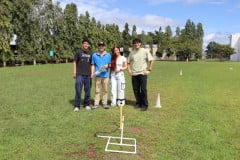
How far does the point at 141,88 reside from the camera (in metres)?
9.27

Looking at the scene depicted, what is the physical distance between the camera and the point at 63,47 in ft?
178

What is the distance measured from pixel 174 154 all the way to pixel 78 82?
431 cm

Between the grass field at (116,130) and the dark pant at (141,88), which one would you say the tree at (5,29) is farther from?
the dark pant at (141,88)

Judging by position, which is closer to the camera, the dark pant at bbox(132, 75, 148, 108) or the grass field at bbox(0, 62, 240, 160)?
the grass field at bbox(0, 62, 240, 160)

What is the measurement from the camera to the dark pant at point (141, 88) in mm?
9211

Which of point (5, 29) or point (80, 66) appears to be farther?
point (5, 29)

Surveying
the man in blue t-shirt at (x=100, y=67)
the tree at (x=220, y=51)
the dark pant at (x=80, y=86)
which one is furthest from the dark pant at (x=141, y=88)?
the tree at (x=220, y=51)

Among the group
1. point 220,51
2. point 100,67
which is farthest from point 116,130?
point 220,51

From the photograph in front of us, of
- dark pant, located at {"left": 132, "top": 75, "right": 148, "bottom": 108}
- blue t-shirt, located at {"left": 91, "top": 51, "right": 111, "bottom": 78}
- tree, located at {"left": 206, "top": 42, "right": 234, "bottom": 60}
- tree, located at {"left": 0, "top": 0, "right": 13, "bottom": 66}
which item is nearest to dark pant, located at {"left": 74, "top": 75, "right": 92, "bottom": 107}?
blue t-shirt, located at {"left": 91, "top": 51, "right": 111, "bottom": 78}

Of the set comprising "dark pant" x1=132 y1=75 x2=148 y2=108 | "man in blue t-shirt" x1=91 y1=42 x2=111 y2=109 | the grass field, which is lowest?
the grass field

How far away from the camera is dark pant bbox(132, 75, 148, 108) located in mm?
9211

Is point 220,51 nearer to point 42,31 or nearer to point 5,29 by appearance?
point 42,31

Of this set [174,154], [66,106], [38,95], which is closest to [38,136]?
[174,154]

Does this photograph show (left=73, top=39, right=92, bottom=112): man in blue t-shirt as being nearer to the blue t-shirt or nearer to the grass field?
the blue t-shirt
